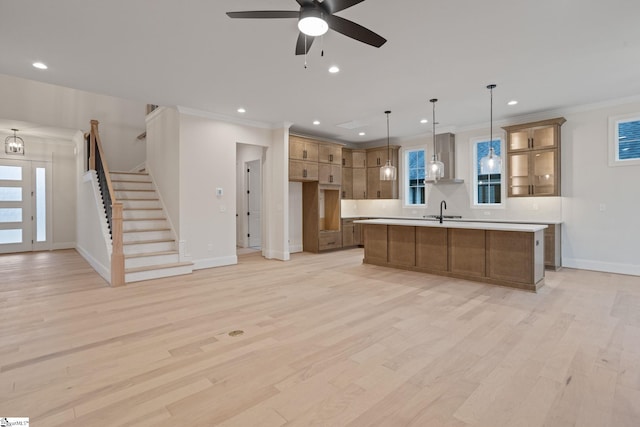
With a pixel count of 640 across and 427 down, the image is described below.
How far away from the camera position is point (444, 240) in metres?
5.29

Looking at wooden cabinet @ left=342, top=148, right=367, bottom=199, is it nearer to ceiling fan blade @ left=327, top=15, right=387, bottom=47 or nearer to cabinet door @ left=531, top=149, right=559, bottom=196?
cabinet door @ left=531, top=149, right=559, bottom=196

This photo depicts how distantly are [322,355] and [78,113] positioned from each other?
29.1ft

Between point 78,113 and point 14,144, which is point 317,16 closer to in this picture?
point 78,113

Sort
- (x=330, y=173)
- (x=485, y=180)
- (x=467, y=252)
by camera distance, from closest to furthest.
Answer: (x=467, y=252)
(x=485, y=180)
(x=330, y=173)

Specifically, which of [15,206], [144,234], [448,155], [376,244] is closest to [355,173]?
[448,155]

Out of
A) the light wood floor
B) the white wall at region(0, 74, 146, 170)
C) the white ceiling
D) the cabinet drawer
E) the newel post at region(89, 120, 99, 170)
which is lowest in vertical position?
the light wood floor

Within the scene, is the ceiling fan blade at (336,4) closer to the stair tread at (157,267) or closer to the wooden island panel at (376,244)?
the wooden island panel at (376,244)

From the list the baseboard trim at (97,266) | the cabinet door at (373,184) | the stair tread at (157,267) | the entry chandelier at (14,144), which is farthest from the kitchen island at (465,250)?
the entry chandelier at (14,144)

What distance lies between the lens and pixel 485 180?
23.4ft

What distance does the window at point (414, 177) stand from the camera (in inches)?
329

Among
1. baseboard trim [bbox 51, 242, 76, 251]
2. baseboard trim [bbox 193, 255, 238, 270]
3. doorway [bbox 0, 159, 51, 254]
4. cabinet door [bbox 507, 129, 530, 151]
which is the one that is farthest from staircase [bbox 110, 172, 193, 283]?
cabinet door [bbox 507, 129, 530, 151]

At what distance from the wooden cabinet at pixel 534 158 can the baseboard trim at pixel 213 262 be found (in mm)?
6035

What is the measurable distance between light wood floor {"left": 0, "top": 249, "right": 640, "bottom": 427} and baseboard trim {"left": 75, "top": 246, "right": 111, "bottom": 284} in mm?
546

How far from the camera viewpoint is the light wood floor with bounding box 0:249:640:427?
1.90 m
